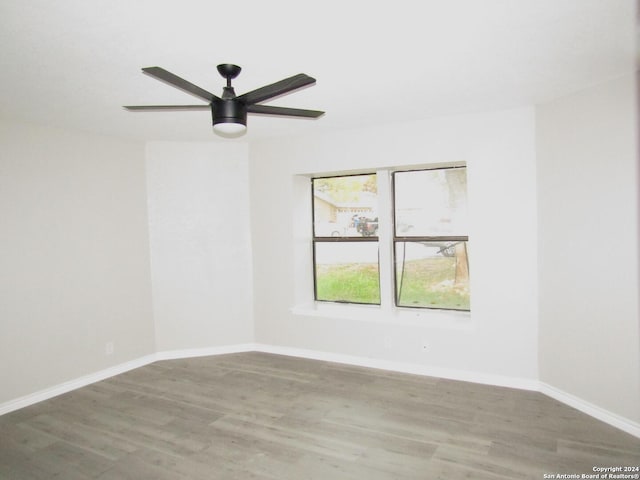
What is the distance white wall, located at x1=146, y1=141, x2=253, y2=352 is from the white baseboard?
12 centimetres

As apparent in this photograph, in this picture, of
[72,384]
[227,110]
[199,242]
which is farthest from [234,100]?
[72,384]

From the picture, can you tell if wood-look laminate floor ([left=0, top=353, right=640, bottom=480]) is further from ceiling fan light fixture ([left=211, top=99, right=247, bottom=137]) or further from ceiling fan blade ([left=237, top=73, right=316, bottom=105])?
ceiling fan blade ([left=237, top=73, right=316, bottom=105])

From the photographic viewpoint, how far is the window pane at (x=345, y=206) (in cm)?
470

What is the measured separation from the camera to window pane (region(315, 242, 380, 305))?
186 inches

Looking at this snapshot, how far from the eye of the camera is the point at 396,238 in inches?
177

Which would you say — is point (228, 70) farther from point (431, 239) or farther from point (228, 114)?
point (431, 239)

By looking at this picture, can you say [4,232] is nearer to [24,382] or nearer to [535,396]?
[24,382]

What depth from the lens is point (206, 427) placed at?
313cm

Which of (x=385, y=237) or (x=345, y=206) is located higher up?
(x=345, y=206)

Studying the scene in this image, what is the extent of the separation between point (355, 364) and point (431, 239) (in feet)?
5.11

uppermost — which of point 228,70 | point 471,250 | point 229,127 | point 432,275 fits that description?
point 228,70

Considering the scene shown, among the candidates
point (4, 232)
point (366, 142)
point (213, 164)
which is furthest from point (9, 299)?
point (366, 142)

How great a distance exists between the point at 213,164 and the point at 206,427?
289 cm

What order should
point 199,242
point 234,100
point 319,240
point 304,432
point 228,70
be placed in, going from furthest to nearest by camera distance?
point 319,240 < point 199,242 < point 304,432 < point 228,70 < point 234,100
